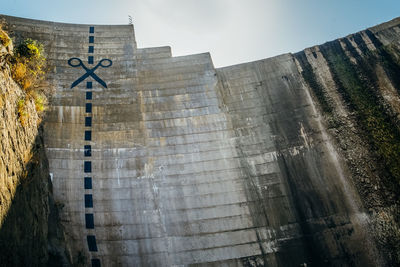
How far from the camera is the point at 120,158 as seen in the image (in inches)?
509

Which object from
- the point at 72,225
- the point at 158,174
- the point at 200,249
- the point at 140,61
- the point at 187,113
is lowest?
the point at 200,249

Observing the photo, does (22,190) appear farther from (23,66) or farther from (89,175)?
(89,175)

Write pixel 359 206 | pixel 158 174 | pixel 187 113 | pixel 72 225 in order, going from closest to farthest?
pixel 72 225 → pixel 359 206 → pixel 158 174 → pixel 187 113

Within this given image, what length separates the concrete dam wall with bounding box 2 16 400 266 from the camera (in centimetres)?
1151

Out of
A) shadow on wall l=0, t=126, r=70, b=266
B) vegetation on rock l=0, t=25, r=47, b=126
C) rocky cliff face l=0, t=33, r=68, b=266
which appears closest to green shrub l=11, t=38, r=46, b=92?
vegetation on rock l=0, t=25, r=47, b=126

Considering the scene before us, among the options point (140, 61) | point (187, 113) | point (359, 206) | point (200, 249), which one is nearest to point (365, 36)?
point (359, 206)

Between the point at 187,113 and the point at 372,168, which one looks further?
the point at 187,113

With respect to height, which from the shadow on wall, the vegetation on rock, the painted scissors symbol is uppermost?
the painted scissors symbol

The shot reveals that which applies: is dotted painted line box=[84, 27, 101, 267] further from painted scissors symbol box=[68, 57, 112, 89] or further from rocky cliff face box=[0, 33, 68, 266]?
rocky cliff face box=[0, 33, 68, 266]

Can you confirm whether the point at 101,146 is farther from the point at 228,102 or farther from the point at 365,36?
the point at 365,36

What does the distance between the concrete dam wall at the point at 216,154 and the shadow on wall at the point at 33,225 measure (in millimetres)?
1367

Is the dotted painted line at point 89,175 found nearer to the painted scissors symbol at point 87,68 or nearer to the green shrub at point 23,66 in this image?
A: the painted scissors symbol at point 87,68

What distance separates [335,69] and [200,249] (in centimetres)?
1073

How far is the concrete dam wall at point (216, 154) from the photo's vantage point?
11508mm
